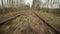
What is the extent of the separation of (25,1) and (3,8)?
0.80 metres

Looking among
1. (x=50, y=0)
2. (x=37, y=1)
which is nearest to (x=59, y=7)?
(x=50, y=0)

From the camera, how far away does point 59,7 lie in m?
2.09

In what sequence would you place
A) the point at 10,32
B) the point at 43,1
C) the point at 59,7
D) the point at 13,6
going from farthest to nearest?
1. the point at 43,1
2. the point at 13,6
3. the point at 59,7
4. the point at 10,32

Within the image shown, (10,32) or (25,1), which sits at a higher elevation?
(25,1)

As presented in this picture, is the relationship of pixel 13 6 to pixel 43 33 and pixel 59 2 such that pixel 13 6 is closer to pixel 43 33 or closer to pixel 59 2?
pixel 59 2

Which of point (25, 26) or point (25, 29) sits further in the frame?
point (25, 26)

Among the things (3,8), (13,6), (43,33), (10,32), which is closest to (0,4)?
(3,8)

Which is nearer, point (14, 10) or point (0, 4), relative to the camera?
point (0, 4)

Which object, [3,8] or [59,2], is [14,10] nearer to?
[3,8]

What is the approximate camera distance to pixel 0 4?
75.4 inches

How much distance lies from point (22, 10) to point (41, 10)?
443 mm

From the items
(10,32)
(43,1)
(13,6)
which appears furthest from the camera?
A: (43,1)

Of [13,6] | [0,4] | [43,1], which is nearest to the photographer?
[0,4]

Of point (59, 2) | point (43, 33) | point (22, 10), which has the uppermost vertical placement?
point (59, 2)
